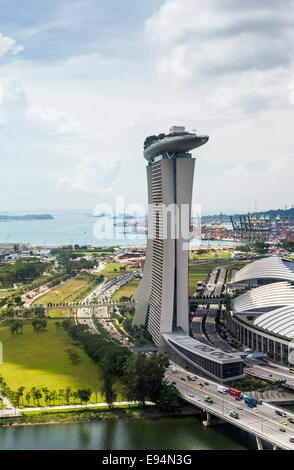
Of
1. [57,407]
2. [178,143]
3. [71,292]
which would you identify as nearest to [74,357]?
[57,407]

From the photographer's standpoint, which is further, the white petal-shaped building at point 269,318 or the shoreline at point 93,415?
the white petal-shaped building at point 269,318

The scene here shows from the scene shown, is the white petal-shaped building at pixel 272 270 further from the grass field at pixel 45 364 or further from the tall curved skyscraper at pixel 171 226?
the grass field at pixel 45 364

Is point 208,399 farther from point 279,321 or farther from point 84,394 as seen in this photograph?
point 279,321

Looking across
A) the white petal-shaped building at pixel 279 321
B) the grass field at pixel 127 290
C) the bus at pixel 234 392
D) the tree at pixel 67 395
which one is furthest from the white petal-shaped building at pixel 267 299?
the tree at pixel 67 395
